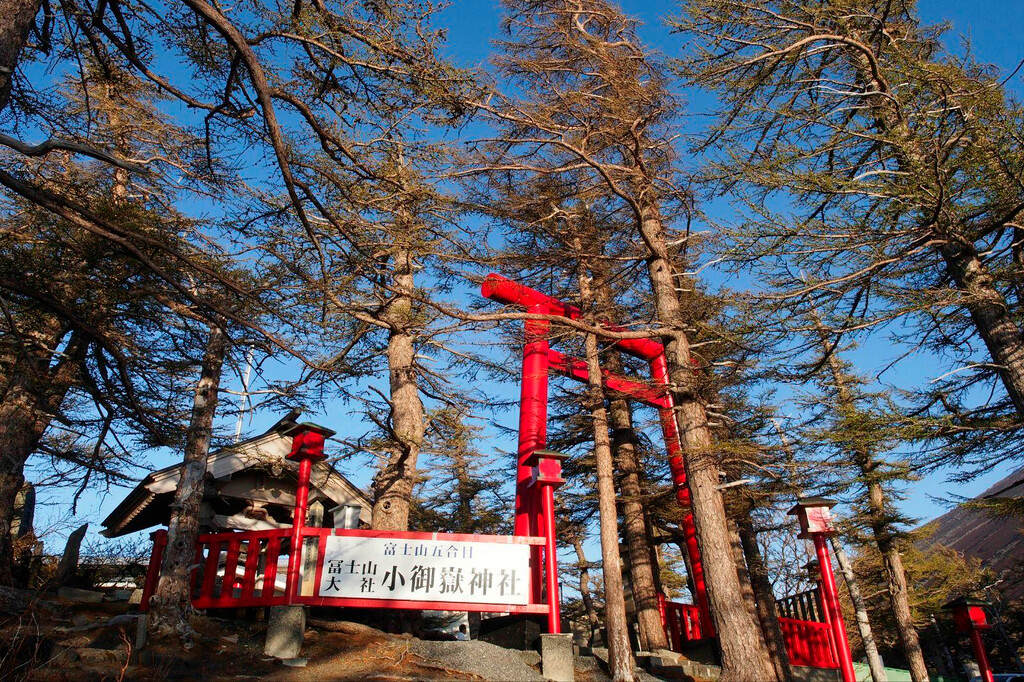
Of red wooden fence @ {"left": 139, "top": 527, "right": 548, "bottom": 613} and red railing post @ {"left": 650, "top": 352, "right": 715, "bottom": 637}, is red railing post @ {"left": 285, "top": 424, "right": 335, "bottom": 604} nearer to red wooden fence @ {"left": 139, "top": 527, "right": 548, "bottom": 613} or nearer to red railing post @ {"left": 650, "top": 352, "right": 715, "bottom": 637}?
red wooden fence @ {"left": 139, "top": 527, "right": 548, "bottom": 613}

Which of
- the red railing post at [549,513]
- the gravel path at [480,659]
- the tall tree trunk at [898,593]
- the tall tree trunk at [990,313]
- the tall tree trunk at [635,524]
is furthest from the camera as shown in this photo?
the tall tree trunk at [898,593]

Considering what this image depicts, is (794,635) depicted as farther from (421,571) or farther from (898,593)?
(421,571)

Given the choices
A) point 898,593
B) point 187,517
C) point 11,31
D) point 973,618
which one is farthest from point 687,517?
point 11,31

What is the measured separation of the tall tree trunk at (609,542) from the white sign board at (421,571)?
6.93ft

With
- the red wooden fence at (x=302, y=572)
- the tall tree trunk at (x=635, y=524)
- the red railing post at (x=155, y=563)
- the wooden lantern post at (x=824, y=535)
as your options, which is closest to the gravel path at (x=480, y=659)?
the red wooden fence at (x=302, y=572)

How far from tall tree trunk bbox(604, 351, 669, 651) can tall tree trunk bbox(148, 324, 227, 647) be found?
23.1ft

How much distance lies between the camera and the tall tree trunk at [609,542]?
9193 mm

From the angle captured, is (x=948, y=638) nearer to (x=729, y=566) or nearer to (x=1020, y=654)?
(x=1020, y=654)

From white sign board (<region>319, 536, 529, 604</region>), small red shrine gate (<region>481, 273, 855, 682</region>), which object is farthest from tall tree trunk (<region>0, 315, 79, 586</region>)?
small red shrine gate (<region>481, 273, 855, 682</region>)

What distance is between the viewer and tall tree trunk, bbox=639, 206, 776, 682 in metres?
7.19

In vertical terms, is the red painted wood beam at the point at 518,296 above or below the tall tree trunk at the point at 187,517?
above

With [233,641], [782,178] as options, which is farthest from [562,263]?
[233,641]

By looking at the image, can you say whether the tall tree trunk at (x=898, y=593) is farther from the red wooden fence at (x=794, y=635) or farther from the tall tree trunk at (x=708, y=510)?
the tall tree trunk at (x=708, y=510)

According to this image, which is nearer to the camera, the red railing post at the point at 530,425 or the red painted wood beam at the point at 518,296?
the red railing post at the point at 530,425
